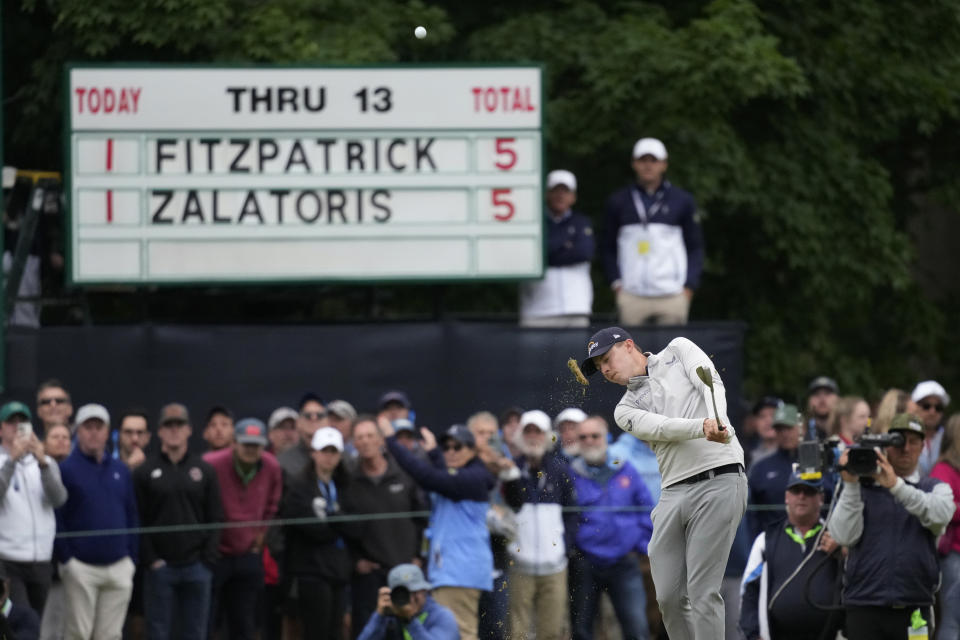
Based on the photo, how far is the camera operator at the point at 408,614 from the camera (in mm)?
12836

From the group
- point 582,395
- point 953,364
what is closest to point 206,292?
point 582,395

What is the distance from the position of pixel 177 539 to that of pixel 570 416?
124 inches

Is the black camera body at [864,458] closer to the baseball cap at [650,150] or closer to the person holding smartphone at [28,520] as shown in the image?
the person holding smartphone at [28,520]

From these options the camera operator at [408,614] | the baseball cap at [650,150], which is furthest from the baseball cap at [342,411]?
the baseball cap at [650,150]

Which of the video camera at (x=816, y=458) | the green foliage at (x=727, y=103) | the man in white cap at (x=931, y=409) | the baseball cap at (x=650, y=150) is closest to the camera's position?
the video camera at (x=816, y=458)

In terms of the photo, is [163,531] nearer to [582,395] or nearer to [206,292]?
[582,395]

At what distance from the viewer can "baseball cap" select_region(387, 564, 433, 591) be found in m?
12.8

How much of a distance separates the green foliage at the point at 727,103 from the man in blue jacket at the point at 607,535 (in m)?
4.42

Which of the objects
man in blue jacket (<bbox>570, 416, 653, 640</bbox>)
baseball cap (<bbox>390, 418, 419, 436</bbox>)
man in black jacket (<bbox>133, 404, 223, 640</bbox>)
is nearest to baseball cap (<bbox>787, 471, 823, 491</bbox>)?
man in blue jacket (<bbox>570, 416, 653, 640</bbox>)

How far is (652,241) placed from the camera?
17328 mm

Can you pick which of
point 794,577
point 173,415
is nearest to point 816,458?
point 794,577

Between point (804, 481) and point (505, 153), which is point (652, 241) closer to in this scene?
point (505, 153)

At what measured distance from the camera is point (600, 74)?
1931 cm

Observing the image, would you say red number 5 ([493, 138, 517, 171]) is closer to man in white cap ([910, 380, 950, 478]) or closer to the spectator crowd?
the spectator crowd
